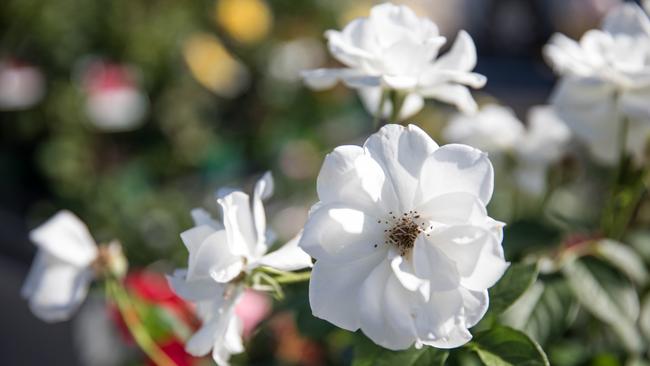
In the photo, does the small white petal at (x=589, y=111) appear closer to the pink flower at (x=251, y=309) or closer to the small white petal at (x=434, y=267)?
the small white petal at (x=434, y=267)

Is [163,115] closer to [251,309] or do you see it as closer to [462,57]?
[251,309]

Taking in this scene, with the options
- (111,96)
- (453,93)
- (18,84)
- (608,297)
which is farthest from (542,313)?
(18,84)

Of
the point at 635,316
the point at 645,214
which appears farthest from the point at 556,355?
the point at 645,214

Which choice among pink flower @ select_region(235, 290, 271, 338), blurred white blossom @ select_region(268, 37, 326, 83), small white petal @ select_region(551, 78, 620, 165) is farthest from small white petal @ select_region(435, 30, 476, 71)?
blurred white blossom @ select_region(268, 37, 326, 83)

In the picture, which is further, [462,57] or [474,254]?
[462,57]

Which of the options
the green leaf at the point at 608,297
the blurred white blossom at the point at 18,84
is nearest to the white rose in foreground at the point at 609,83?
the green leaf at the point at 608,297

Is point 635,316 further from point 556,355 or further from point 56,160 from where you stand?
point 56,160

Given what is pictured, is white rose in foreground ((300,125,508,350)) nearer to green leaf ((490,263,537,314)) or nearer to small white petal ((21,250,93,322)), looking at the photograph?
green leaf ((490,263,537,314))
